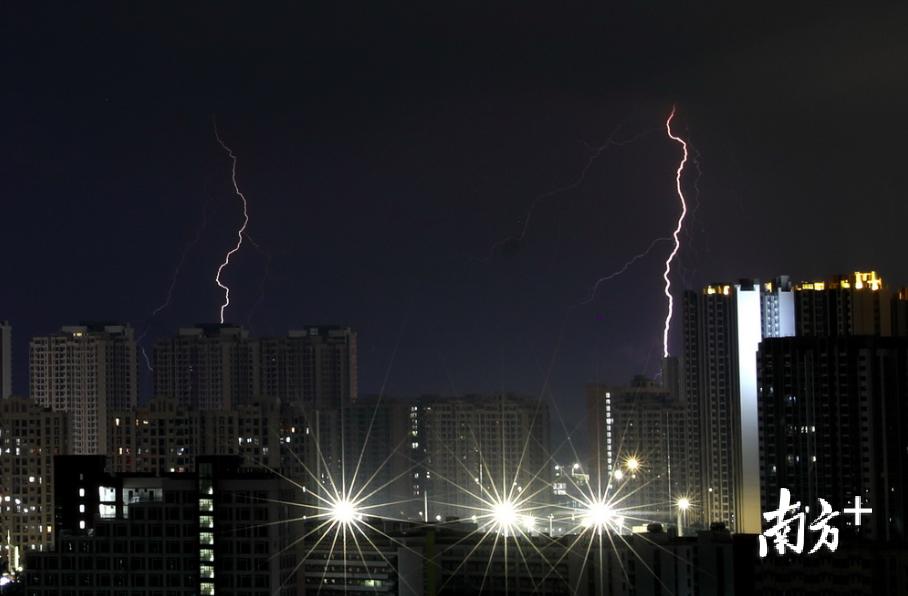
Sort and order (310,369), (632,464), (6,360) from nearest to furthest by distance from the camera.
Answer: (632,464) → (310,369) → (6,360)

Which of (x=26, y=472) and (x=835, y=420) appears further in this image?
(x=26, y=472)

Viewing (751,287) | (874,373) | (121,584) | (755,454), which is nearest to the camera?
(121,584)

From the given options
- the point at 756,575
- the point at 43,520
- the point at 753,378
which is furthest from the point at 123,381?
the point at 756,575

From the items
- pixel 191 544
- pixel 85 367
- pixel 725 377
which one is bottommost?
pixel 191 544

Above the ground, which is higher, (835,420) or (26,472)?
(835,420)

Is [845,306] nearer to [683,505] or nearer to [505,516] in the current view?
[683,505]

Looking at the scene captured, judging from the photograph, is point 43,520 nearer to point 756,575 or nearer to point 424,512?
point 424,512

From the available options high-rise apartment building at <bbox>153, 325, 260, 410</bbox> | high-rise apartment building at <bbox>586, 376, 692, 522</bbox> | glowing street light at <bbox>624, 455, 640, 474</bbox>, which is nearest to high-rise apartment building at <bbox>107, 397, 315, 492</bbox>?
high-rise apartment building at <bbox>153, 325, 260, 410</bbox>

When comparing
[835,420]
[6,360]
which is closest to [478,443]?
[835,420]
